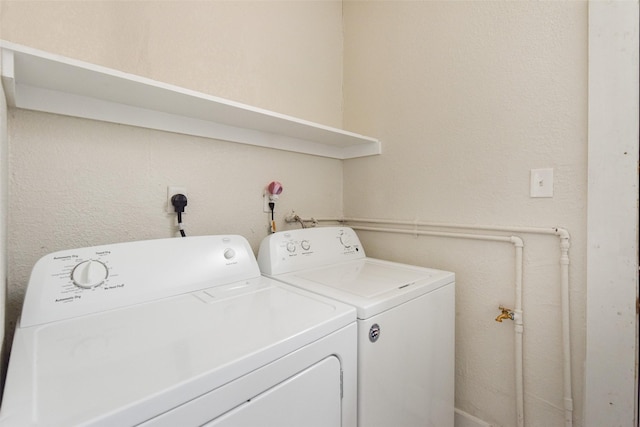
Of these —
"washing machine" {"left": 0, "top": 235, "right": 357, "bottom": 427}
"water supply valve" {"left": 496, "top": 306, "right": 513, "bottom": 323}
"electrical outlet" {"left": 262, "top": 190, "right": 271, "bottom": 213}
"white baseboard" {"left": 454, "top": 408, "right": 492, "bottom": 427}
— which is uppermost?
"electrical outlet" {"left": 262, "top": 190, "right": 271, "bottom": 213}

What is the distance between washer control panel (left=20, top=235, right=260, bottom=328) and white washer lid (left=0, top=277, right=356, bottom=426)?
1.5 inches

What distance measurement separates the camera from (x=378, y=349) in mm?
851

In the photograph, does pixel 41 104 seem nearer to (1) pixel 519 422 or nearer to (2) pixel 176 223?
(2) pixel 176 223

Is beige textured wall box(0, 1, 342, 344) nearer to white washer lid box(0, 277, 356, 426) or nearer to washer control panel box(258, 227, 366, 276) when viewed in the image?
washer control panel box(258, 227, 366, 276)

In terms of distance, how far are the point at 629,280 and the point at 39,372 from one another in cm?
158

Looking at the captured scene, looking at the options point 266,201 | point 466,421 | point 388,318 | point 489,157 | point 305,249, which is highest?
point 489,157

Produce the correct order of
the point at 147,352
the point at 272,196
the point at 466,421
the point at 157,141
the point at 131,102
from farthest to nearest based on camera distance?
the point at 272,196, the point at 466,421, the point at 157,141, the point at 131,102, the point at 147,352

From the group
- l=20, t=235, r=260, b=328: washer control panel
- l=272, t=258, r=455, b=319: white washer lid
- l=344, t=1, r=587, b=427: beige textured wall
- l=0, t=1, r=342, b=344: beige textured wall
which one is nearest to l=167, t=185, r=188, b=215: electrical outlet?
l=0, t=1, r=342, b=344: beige textured wall

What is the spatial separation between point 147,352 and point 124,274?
0.38 metres

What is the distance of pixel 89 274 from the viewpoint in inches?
32.4

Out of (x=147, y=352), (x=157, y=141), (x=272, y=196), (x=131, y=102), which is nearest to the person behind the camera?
(x=147, y=352)

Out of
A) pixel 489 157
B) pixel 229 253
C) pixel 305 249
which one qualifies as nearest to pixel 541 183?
pixel 489 157

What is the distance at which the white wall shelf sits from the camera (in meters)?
0.77

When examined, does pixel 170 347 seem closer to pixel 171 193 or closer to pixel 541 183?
pixel 171 193
